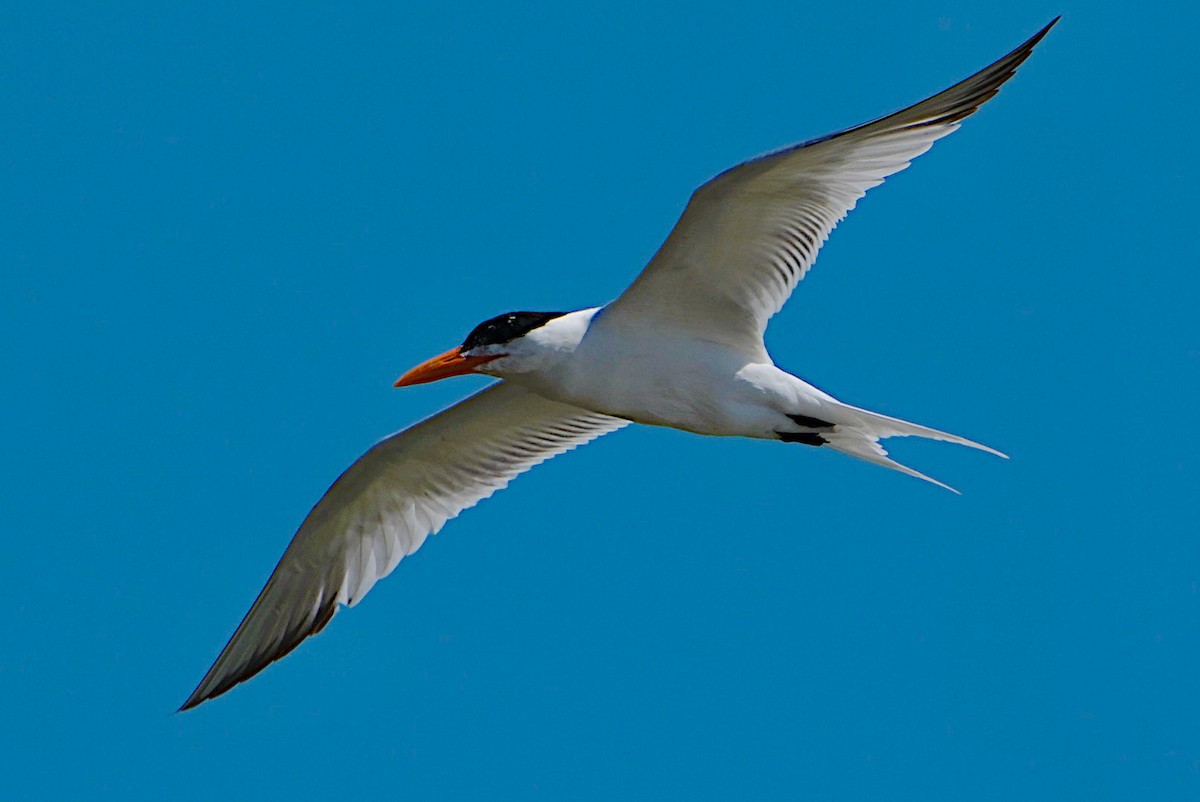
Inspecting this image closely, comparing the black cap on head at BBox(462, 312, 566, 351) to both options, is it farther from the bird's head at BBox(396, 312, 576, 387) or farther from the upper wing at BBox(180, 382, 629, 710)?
the upper wing at BBox(180, 382, 629, 710)

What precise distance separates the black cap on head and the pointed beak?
2.6 inches

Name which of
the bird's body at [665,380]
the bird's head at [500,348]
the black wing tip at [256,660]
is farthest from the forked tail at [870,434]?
the black wing tip at [256,660]

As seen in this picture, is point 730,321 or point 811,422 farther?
point 730,321

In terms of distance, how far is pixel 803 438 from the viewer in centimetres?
789

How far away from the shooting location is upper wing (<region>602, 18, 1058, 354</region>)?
747 centimetres

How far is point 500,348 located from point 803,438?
1.55 metres

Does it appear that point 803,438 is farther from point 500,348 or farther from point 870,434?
point 500,348

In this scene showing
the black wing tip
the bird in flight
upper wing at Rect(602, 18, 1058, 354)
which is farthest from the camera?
the black wing tip

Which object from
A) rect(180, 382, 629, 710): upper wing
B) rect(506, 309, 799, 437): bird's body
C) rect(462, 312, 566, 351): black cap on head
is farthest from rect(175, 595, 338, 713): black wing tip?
rect(506, 309, 799, 437): bird's body

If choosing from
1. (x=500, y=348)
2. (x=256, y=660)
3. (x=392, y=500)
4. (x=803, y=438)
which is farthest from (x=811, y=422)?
(x=256, y=660)

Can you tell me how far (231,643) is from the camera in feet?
29.3

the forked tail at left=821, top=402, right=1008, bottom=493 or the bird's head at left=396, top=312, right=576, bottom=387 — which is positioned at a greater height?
the forked tail at left=821, top=402, right=1008, bottom=493

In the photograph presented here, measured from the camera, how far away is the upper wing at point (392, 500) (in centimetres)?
898

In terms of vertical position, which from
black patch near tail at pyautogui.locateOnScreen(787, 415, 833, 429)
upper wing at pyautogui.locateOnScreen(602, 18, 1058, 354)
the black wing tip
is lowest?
the black wing tip
